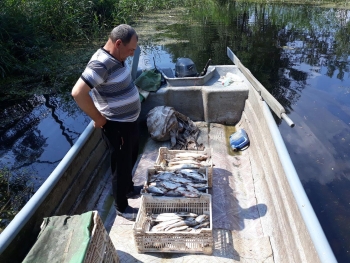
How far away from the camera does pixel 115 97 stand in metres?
2.67

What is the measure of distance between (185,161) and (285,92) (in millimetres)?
5621

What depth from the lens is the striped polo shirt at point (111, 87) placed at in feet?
7.96

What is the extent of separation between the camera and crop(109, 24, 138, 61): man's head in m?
2.51

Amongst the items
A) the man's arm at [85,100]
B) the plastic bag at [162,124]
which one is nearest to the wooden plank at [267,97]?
the plastic bag at [162,124]

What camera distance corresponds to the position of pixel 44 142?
6250mm

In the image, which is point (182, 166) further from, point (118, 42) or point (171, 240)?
point (118, 42)

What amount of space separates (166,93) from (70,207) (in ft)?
8.65

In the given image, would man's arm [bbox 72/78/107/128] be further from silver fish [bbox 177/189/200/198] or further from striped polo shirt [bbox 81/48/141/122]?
silver fish [bbox 177/189/200/198]

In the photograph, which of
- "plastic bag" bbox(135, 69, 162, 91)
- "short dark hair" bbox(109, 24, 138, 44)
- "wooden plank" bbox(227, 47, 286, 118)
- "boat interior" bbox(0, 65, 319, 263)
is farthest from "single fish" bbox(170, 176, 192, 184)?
"plastic bag" bbox(135, 69, 162, 91)

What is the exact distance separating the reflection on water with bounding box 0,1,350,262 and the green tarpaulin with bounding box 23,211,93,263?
128 inches

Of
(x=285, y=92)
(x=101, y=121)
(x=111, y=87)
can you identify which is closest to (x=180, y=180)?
(x=101, y=121)

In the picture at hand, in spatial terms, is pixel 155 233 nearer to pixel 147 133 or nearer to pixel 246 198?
pixel 246 198

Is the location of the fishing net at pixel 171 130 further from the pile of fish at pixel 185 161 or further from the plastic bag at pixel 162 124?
the pile of fish at pixel 185 161

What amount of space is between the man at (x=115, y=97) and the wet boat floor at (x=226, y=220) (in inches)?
16.2
